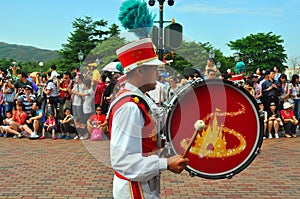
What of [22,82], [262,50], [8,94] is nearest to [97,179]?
[22,82]

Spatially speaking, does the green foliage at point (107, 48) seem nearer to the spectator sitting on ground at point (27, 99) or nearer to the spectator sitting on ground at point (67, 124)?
the spectator sitting on ground at point (67, 124)

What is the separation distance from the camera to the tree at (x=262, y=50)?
82625 millimetres

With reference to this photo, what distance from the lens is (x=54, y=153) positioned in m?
9.60

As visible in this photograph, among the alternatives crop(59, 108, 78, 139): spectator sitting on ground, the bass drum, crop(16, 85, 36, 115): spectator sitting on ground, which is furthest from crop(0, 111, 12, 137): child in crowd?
the bass drum

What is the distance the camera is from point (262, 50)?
277ft

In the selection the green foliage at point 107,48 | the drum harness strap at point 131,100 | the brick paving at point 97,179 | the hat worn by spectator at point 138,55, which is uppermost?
the green foliage at point 107,48

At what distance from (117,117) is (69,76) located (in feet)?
32.8

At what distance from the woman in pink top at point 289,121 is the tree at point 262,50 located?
71345mm

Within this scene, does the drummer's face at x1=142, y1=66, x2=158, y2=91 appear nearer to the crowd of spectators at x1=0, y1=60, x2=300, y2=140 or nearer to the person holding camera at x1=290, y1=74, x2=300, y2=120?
the crowd of spectators at x1=0, y1=60, x2=300, y2=140

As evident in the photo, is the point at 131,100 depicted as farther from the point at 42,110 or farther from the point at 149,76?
the point at 42,110

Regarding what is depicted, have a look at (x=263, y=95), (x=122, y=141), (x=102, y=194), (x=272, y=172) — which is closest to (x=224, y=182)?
(x=272, y=172)

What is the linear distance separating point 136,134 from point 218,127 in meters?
0.78

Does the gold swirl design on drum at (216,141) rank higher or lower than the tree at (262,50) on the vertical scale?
lower

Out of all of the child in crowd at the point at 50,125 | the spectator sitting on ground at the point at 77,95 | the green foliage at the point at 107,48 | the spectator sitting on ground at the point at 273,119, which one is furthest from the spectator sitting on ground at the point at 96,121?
the spectator sitting on ground at the point at 273,119
